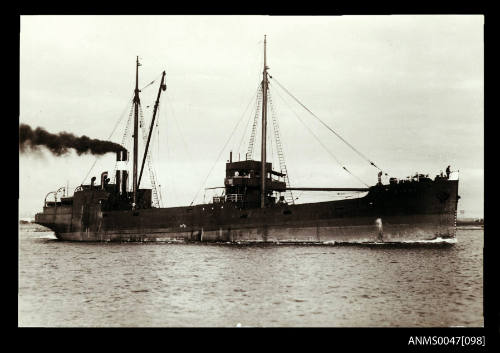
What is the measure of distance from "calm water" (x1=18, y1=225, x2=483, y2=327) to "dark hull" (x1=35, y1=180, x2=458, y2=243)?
11.4 ft

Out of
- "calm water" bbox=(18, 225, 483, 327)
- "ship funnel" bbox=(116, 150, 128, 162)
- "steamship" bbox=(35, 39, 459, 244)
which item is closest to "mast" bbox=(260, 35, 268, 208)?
"steamship" bbox=(35, 39, 459, 244)

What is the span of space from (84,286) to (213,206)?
19.7m

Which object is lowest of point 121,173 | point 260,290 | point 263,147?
point 260,290

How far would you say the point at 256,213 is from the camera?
38469mm

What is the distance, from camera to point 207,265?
26.6 metres

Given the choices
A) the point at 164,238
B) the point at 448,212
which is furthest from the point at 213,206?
the point at 448,212

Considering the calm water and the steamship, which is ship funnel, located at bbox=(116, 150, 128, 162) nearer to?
the steamship

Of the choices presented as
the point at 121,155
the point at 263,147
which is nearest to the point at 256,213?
the point at 263,147

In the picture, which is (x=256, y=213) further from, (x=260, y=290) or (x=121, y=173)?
(x=260, y=290)

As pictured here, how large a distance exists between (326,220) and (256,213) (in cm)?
539

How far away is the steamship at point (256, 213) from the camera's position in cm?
3434

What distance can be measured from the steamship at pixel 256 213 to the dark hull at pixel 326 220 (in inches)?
2.6
